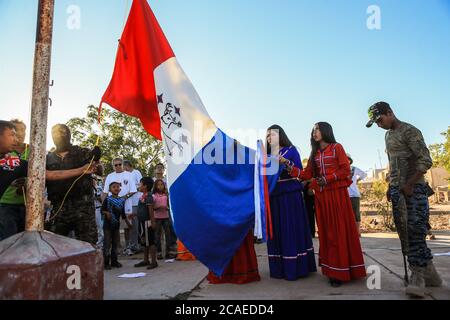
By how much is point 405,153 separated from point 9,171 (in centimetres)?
408

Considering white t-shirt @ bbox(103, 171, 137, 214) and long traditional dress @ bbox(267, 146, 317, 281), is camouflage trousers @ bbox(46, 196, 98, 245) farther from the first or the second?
white t-shirt @ bbox(103, 171, 137, 214)

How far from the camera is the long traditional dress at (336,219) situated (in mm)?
4090

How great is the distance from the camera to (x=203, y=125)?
4.57 metres

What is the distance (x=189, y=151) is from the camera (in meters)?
4.35

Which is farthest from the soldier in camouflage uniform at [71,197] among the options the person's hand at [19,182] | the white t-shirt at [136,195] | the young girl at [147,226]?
the white t-shirt at [136,195]

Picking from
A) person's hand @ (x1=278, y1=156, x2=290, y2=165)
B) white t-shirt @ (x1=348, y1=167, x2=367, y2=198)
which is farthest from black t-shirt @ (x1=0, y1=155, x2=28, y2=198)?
white t-shirt @ (x1=348, y1=167, x2=367, y2=198)

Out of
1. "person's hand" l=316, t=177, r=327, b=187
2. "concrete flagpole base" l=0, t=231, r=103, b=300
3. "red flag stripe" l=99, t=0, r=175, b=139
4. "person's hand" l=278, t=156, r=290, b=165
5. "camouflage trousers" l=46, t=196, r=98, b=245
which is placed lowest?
"concrete flagpole base" l=0, t=231, r=103, b=300

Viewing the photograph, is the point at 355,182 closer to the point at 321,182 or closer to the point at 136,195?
the point at 321,182

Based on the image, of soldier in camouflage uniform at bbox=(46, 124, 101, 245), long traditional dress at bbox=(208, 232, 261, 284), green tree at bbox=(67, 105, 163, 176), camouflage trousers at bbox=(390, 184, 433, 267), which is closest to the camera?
camouflage trousers at bbox=(390, 184, 433, 267)

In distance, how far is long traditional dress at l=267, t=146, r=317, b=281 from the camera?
443 cm

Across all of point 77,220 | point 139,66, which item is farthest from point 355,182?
point 77,220

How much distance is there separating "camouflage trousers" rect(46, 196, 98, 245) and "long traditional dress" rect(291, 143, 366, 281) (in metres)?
2.49

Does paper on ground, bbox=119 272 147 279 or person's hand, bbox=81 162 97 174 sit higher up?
person's hand, bbox=81 162 97 174

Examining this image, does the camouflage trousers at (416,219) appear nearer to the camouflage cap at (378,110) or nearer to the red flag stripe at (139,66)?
the camouflage cap at (378,110)
